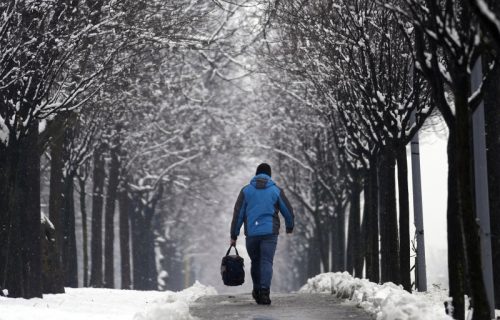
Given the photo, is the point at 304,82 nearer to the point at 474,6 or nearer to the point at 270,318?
the point at 270,318

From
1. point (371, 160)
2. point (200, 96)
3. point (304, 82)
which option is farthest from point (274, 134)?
point (371, 160)

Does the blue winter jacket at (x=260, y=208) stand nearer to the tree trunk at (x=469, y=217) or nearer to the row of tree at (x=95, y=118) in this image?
the tree trunk at (x=469, y=217)

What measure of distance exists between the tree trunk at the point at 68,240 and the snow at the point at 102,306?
11.6 feet

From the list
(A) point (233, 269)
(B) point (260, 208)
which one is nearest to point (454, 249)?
(B) point (260, 208)

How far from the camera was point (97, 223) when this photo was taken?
1217 inches

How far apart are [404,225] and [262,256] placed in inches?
156

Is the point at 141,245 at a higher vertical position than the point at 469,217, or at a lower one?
lower

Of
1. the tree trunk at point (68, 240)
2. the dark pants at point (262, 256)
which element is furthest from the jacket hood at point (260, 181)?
the tree trunk at point (68, 240)

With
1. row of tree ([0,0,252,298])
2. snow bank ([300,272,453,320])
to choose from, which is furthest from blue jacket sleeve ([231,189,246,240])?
row of tree ([0,0,252,298])

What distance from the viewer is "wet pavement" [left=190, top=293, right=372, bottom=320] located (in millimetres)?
11258

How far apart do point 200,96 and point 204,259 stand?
52462 mm

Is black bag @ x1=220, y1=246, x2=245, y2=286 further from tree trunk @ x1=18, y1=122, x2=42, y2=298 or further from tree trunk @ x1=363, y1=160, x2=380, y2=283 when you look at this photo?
tree trunk @ x1=363, y1=160, x2=380, y2=283

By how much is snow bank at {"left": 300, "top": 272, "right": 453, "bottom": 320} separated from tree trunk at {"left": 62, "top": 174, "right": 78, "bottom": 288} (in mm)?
8115

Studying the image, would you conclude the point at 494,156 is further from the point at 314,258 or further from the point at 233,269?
the point at 314,258
